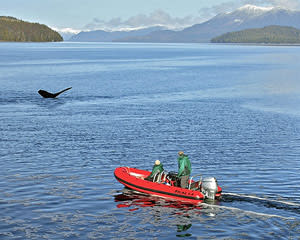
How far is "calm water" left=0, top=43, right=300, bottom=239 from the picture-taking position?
23.9 metres

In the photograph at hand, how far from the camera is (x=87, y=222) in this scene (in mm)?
24219

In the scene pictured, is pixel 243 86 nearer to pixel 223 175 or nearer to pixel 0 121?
pixel 0 121

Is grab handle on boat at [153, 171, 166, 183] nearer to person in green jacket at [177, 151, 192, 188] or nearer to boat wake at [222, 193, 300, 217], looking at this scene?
person in green jacket at [177, 151, 192, 188]

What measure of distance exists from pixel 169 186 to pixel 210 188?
2629mm

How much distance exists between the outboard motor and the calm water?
62 cm

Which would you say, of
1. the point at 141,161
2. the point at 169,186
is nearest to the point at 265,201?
the point at 169,186

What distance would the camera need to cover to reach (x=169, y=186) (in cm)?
2798

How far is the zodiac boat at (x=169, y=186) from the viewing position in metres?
27.0

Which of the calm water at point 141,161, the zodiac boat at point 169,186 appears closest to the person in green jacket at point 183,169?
the zodiac boat at point 169,186

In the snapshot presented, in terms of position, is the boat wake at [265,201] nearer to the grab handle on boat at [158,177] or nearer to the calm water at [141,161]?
the calm water at [141,161]

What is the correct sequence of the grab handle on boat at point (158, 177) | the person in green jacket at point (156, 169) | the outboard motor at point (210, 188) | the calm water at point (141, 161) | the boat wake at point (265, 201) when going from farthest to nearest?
the grab handle on boat at point (158, 177)
the person in green jacket at point (156, 169)
the outboard motor at point (210, 188)
the boat wake at point (265, 201)
the calm water at point (141, 161)

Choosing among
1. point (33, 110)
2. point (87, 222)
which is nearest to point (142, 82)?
point (33, 110)

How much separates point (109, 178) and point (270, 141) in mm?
17938

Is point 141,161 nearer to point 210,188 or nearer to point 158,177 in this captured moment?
point 158,177
